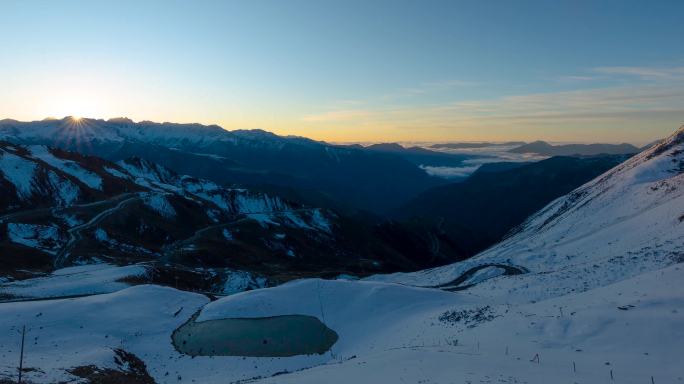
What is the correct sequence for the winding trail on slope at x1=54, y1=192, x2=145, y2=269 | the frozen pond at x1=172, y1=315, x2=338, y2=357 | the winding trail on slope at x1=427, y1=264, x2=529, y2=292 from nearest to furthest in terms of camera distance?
1. the frozen pond at x1=172, y1=315, x2=338, y2=357
2. the winding trail on slope at x1=427, y1=264, x2=529, y2=292
3. the winding trail on slope at x1=54, y1=192, x2=145, y2=269

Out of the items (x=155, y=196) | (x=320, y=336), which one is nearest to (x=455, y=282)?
(x=320, y=336)

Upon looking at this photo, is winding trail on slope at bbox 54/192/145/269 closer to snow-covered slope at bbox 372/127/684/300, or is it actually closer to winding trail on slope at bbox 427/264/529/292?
snow-covered slope at bbox 372/127/684/300

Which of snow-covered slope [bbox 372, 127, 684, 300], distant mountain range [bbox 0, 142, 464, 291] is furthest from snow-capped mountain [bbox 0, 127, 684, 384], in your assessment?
distant mountain range [bbox 0, 142, 464, 291]

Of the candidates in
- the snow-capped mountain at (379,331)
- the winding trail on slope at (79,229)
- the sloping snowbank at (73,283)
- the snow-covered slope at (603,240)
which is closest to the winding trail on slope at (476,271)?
the snow-covered slope at (603,240)

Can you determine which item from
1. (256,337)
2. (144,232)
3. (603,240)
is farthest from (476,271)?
(144,232)

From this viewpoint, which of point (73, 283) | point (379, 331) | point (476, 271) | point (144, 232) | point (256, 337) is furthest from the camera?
point (144, 232)

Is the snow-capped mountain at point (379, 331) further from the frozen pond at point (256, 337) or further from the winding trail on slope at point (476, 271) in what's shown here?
the winding trail on slope at point (476, 271)

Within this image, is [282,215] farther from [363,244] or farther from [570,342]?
[570,342]

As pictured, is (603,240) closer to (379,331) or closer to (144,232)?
(379,331)

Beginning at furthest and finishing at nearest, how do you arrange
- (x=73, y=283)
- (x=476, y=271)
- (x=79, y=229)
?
(x=79, y=229) < (x=476, y=271) < (x=73, y=283)

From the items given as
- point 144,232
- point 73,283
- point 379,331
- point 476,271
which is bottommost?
point 476,271
